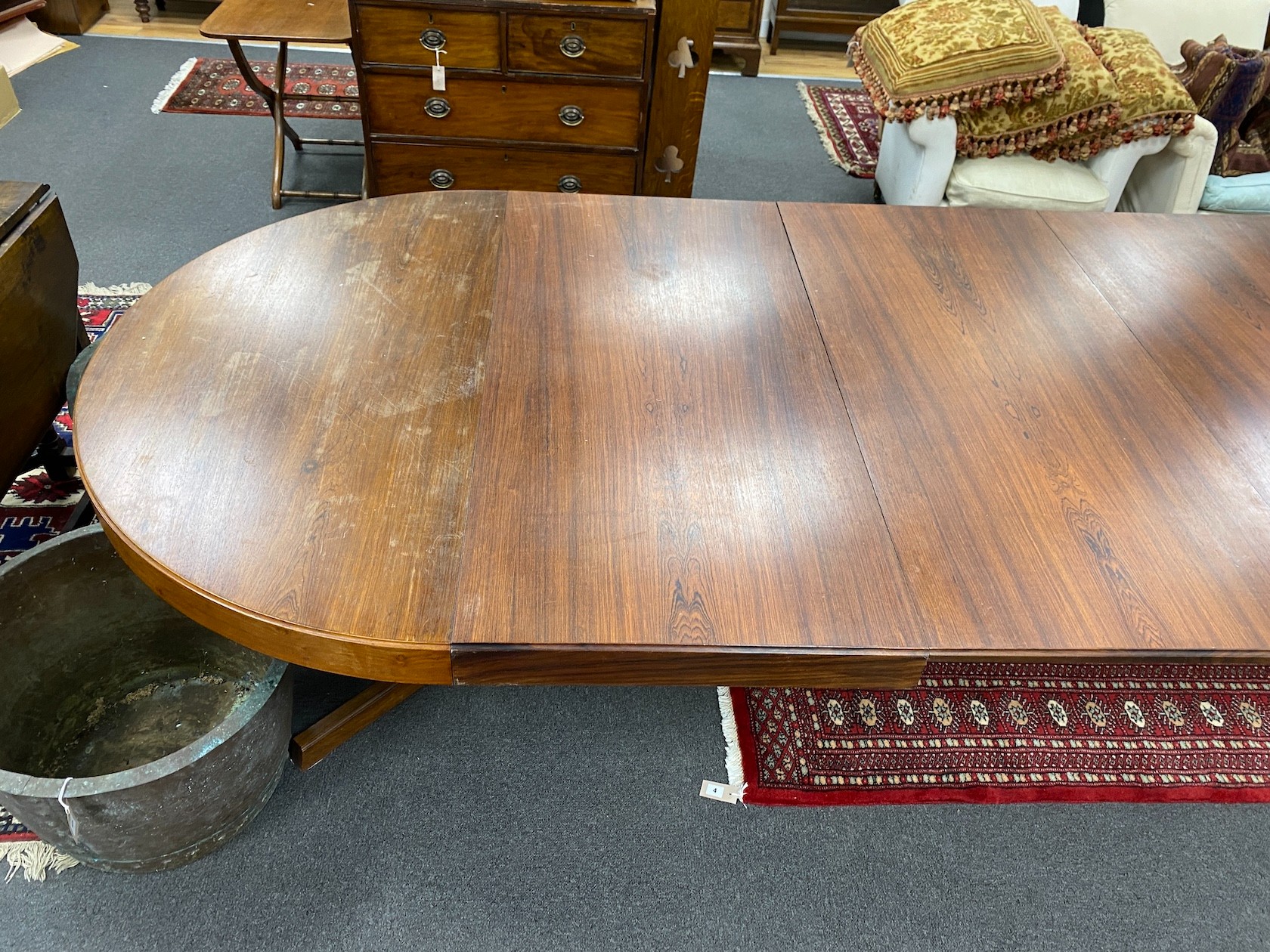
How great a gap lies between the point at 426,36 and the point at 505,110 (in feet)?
0.87

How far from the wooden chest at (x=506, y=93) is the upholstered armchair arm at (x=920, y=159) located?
80 centimetres

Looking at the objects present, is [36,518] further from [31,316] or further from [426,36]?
[426,36]

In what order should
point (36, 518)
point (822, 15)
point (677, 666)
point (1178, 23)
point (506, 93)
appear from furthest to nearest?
point (822, 15), point (1178, 23), point (506, 93), point (36, 518), point (677, 666)

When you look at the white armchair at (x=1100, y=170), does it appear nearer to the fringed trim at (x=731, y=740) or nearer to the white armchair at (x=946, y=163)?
the white armchair at (x=946, y=163)

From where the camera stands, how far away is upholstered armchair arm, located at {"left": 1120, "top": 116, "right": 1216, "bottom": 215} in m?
2.47

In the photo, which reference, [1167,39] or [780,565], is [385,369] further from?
[1167,39]

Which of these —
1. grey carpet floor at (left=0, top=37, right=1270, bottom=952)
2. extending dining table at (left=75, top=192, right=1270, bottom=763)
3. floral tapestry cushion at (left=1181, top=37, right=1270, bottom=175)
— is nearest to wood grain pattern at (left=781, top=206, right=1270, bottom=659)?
extending dining table at (left=75, top=192, right=1270, bottom=763)

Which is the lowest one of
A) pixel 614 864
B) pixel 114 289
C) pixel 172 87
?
pixel 614 864

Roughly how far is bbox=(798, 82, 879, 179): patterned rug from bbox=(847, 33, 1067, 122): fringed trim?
2.93 feet

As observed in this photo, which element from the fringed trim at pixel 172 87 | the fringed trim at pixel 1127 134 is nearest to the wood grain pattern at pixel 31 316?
the fringed trim at pixel 172 87

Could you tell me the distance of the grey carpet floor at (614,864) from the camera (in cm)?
128

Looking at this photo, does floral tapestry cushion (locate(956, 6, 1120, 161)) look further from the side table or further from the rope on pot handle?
the rope on pot handle

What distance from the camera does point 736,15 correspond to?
3936 millimetres

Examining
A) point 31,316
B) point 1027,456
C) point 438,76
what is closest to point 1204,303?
point 1027,456
